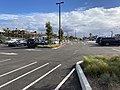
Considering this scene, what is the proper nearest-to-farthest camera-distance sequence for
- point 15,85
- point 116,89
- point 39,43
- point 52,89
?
point 116,89 < point 52,89 < point 15,85 < point 39,43

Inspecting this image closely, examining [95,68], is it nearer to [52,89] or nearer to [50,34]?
[52,89]

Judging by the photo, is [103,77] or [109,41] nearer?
[103,77]

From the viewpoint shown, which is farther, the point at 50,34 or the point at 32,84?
the point at 50,34

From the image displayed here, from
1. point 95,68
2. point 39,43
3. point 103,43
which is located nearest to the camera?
point 95,68

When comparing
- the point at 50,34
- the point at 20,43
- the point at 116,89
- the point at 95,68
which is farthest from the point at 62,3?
the point at 116,89

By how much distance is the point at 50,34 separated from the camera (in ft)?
142

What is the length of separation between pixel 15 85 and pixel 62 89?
1777 mm

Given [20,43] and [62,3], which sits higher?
[62,3]

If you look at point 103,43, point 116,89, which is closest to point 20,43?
point 103,43

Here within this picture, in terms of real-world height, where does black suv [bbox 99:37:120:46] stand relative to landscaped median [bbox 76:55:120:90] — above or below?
below

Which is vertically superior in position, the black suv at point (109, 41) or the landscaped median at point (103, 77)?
the landscaped median at point (103, 77)

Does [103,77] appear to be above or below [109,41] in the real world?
above

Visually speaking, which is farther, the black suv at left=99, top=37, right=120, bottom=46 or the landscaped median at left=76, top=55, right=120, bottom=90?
the black suv at left=99, top=37, right=120, bottom=46

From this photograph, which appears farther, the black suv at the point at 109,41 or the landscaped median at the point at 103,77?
the black suv at the point at 109,41
